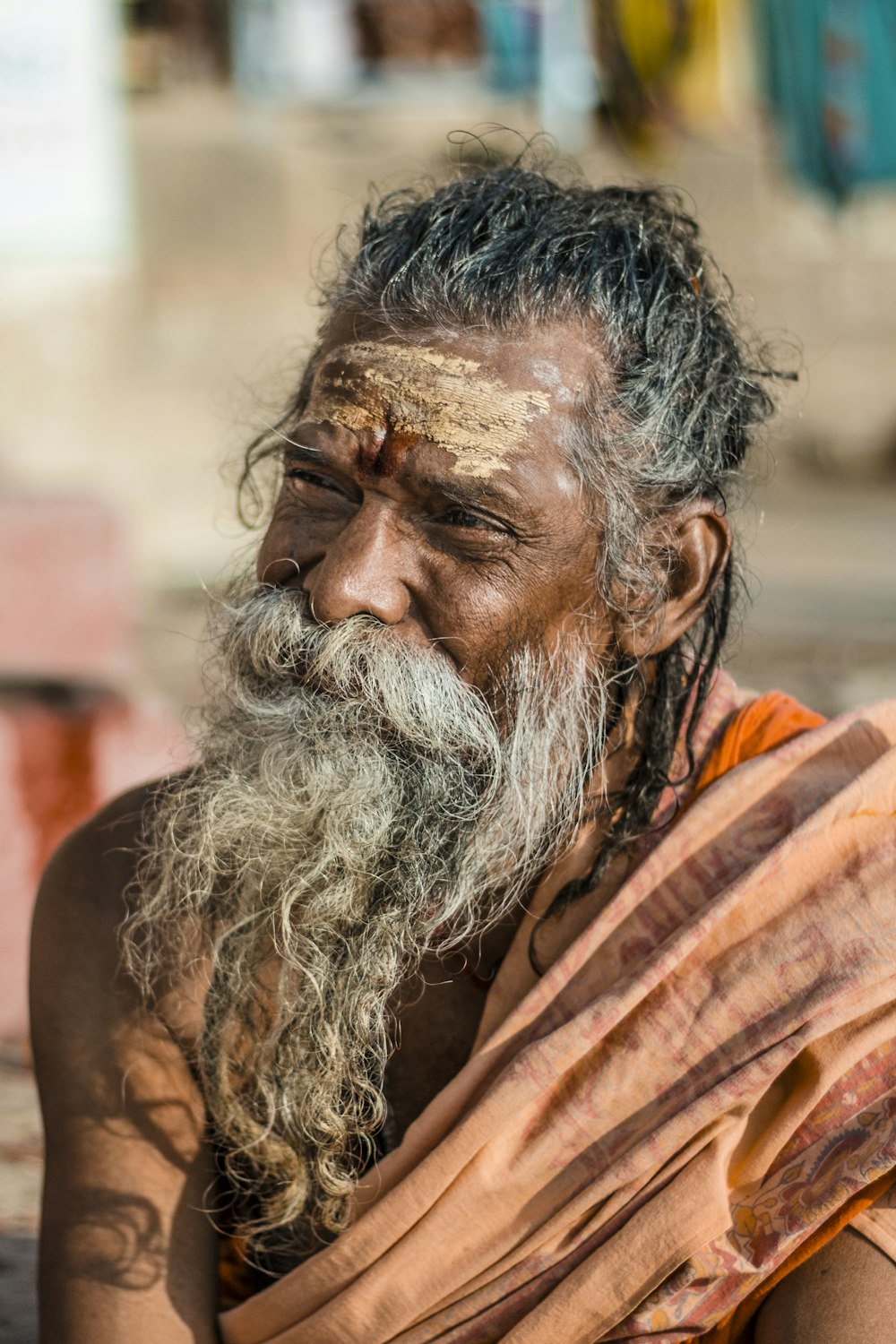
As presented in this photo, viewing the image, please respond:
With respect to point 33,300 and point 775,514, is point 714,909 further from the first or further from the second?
point 775,514

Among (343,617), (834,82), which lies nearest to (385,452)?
(343,617)

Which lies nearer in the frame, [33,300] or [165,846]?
[165,846]

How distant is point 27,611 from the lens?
4.89 meters

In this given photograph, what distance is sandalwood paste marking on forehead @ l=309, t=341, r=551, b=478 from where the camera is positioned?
2121mm

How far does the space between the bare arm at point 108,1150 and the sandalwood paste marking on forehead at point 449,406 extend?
858 mm

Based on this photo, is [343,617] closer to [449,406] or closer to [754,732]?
[449,406]

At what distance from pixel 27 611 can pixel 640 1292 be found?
3474mm

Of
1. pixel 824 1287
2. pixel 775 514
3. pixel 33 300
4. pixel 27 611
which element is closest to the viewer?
pixel 824 1287

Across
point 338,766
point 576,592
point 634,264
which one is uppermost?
point 634,264

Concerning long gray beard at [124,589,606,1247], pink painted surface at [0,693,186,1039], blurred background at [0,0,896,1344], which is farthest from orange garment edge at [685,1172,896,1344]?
pink painted surface at [0,693,186,1039]

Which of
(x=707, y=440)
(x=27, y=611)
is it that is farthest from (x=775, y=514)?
(x=707, y=440)

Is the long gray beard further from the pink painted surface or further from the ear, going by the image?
the pink painted surface

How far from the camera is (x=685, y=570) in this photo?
2.34m

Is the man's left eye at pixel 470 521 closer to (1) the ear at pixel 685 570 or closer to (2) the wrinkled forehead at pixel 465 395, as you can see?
(2) the wrinkled forehead at pixel 465 395
